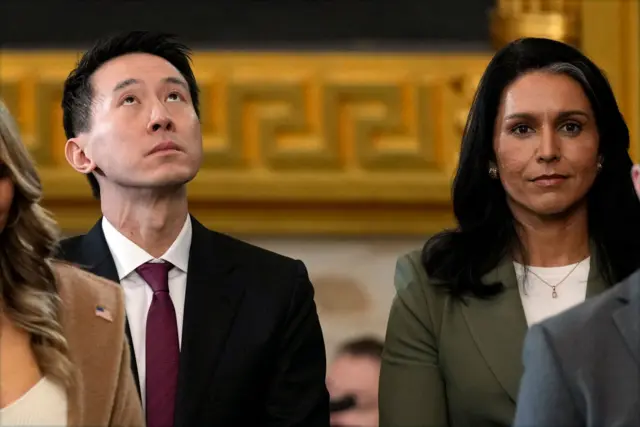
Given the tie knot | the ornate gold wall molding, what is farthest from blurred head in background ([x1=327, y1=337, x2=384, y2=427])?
the tie knot

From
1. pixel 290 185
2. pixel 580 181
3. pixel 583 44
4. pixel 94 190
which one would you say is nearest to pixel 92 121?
pixel 94 190

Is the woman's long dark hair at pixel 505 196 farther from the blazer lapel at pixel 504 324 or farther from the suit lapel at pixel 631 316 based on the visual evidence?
the suit lapel at pixel 631 316

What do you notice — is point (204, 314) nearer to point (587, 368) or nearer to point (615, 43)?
point (587, 368)

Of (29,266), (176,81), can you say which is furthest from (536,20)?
(29,266)

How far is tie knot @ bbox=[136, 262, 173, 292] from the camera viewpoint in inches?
69.6

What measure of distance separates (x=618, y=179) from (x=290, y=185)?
1248 mm

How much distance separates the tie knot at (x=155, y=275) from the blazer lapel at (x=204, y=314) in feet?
0.11

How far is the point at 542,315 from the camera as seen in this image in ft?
5.94

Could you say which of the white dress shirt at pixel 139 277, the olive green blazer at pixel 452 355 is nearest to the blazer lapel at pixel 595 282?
the olive green blazer at pixel 452 355

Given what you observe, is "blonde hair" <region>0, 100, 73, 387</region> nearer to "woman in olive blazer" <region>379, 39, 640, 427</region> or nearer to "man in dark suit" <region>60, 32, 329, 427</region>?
"man in dark suit" <region>60, 32, 329, 427</region>

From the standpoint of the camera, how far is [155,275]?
1773 millimetres

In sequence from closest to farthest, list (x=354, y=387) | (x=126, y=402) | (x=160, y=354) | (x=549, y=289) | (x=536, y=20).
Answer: (x=126, y=402) < (x=160, y=354) < (x=549, y=289) < (x=354, y=387) < (x=536, y=20)

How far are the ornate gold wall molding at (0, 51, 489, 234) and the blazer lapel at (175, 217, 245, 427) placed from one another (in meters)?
1.11

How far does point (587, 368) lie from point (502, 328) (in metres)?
0.43
